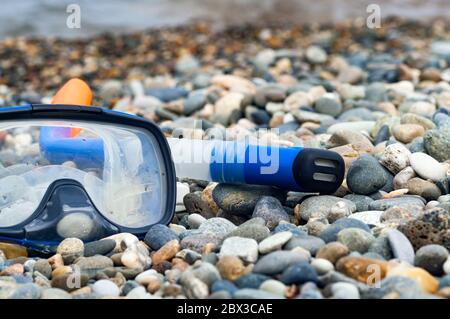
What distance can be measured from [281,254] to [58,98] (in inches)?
79.4

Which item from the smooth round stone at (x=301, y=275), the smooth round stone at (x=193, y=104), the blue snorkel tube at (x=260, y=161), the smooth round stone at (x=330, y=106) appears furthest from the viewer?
the smooth round stone at (x=193, y=104)

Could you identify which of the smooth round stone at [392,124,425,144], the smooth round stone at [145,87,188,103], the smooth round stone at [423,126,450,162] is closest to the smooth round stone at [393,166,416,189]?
the smooth round stone at [423,126,450,162]

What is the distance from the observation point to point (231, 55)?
8.52 metres

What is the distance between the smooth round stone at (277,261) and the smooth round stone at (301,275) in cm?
7

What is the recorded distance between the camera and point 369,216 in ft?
9.34

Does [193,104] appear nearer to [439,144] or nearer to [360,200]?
[439,144]

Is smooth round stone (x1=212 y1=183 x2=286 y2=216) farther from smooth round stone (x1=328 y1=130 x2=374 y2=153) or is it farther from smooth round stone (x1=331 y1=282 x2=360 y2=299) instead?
smooth round stone (x1=331 y1=282 x2=360 y2=299)

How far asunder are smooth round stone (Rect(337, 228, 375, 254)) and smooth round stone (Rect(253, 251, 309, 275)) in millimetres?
200

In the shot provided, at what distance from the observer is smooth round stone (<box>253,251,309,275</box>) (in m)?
2.33

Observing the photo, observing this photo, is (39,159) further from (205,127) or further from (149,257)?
(205,127)

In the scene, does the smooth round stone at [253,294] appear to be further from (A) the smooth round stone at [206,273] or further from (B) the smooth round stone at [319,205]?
(B) the smooth round stone at [319,205]

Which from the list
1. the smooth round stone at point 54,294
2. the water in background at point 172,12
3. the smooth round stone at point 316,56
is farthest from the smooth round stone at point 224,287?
the water in background at point 172,12

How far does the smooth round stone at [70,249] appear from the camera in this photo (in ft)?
8.87
